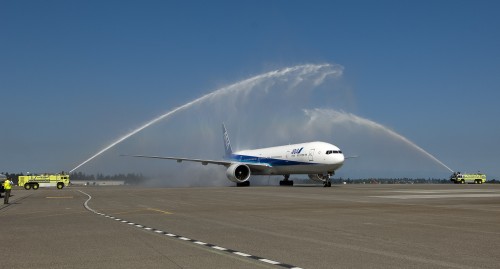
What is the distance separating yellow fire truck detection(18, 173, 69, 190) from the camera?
77581mm

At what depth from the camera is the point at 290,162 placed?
69.1 metres

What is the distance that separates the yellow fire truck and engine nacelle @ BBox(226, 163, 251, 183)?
1015 inches

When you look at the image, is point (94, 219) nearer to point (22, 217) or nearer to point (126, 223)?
point (126, 223)

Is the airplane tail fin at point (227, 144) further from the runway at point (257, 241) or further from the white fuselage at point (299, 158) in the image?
the runway at point (257, 241)

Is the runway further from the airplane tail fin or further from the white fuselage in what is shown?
the airplane tail fin

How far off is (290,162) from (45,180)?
3724 centimetres

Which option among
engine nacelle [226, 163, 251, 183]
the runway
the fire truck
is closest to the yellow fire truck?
engine nacelle [226, 163, 251, 183]

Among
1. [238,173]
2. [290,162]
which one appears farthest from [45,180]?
[290,162]

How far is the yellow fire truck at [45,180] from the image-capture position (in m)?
77.6

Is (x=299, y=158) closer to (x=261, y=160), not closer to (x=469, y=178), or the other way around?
(x=261, y=160)

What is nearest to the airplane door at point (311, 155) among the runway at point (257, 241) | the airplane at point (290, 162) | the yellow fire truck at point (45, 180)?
the airplane at point (290, 162)

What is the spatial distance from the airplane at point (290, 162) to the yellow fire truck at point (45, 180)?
16819 mm

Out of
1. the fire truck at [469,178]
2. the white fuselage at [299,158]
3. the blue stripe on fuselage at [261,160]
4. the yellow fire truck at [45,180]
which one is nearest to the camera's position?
the white fuselage at [299,158]

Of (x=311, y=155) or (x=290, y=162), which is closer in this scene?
(x=311, y=155)
